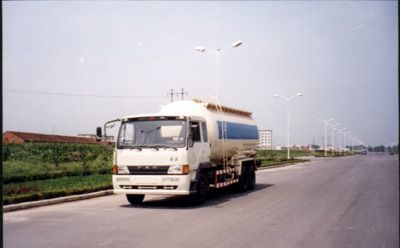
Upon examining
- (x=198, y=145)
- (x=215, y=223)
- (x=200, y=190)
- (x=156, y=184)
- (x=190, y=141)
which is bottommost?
(x=215, y=223)

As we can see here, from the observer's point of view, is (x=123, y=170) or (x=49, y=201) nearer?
(x=123, y=170)

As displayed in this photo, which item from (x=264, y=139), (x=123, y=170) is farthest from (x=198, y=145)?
(x=264, y=139)

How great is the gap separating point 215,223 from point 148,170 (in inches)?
128

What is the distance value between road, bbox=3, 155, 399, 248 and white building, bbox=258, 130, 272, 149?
6.84m

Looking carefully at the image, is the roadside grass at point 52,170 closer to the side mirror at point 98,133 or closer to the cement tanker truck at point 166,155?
the side mirror at point 98,133

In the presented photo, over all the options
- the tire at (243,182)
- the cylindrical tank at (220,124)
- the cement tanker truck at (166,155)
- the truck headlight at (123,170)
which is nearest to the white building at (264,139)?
the cylindrical tank at (220,124)

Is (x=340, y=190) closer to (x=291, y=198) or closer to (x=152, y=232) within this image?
(x=291, y=198)

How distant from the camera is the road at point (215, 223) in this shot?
8.17m

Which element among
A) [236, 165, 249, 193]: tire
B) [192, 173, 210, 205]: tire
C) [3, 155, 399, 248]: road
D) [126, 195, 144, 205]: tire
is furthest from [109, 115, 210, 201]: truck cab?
[236, 165, 249, 193]: tire

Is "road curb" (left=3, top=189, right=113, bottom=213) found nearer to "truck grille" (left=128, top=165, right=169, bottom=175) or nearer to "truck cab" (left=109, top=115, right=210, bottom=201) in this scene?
"truck cab" (left=109, top=115, right=210, bottom=201)

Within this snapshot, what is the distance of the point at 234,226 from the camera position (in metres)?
9.71

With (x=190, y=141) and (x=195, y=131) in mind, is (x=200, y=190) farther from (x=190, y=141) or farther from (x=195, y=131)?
(x=195, y=131)

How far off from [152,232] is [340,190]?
1105 cm

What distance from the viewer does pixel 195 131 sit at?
13.6m
